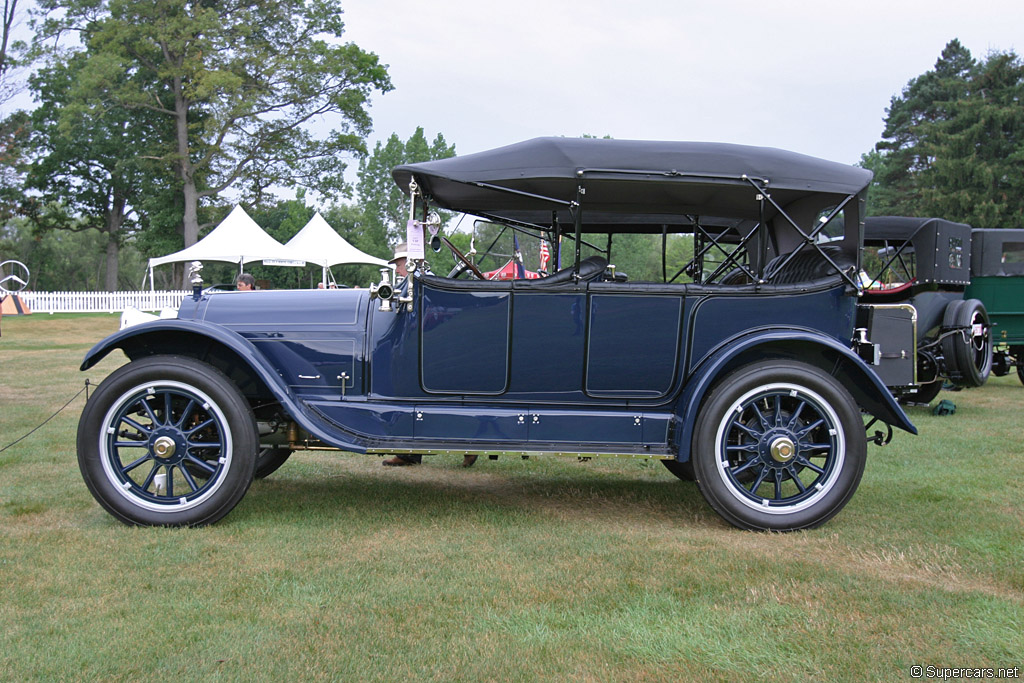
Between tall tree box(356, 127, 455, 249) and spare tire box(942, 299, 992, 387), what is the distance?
123 ft

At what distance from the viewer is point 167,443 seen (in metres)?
3.92

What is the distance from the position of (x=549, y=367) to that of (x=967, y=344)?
6.06 m

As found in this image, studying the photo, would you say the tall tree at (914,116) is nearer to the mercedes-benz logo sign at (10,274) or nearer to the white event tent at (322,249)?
the white event tent at (322,249)

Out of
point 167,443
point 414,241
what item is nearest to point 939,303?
point 414,241

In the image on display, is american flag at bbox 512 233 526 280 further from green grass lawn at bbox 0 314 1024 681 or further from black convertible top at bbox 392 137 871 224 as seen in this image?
green grass lawn at bbox 0 314 1024 681

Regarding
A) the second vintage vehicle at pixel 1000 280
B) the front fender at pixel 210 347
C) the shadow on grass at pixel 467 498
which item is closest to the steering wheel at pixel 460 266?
the front fender at pixel 210 347

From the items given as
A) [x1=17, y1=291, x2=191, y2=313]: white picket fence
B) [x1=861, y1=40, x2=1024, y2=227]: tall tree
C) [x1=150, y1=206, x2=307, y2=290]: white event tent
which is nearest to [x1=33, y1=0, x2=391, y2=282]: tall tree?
[x1=17, y1=291, x2=191, y2=313]: white picket fence

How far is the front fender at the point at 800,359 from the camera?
157 inches

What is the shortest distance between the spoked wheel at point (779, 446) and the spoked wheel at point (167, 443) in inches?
93.7

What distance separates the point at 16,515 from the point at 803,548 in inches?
164

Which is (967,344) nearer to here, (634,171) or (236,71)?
(634,171)

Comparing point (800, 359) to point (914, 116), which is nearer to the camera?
point (800, 359)

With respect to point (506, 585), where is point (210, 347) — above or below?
above

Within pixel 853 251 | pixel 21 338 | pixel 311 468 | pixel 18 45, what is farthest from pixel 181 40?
pixel 853 251
